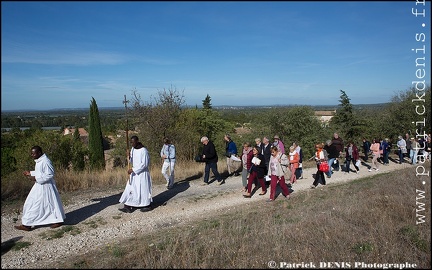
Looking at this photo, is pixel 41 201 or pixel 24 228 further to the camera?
pixel 41 201

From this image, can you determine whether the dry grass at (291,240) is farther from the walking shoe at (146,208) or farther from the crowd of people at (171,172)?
the crowd of people at (171,172)

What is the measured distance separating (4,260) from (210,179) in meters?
7.69


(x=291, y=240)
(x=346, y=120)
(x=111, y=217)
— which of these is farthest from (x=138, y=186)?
(x=346, y=120)

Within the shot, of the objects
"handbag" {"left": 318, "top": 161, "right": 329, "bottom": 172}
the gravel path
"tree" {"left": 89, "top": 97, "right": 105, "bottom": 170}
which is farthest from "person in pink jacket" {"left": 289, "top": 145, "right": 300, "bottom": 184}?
"tree" {"left": 89, "top": 97, "right": 105, "bottom": 170}

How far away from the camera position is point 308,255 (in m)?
5.39

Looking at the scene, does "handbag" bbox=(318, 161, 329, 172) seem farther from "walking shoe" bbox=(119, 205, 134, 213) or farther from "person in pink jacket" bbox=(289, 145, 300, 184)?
"walking shoe" bbox=(119, 205, 134, 213)

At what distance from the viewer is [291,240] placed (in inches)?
236

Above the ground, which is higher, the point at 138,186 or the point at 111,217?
the point at 138,186

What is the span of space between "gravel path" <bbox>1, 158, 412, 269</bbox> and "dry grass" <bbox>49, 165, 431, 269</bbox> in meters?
0.48

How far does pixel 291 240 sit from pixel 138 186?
4325 millimetres

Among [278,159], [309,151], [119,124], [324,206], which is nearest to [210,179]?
[278,159]

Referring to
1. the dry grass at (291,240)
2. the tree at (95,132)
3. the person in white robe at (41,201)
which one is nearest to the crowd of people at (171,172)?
the person in white robe at (41,201)

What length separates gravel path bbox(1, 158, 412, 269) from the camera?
588 centimetres

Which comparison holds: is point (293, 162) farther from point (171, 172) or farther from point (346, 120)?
point (346, 120)
